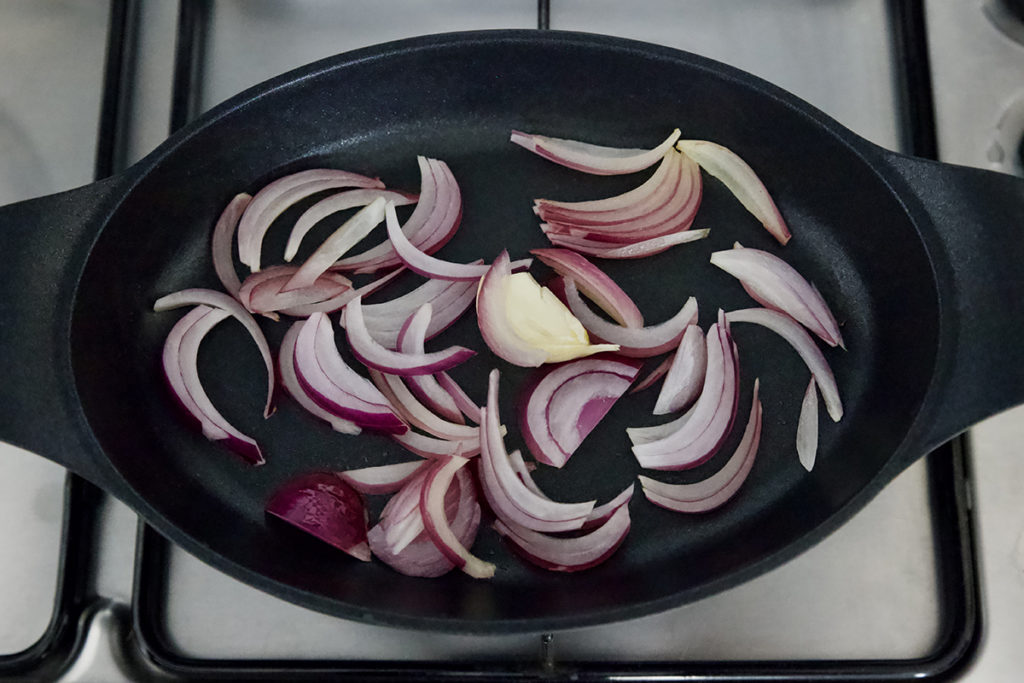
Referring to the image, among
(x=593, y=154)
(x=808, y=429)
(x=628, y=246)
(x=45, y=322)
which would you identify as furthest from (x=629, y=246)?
(x=45, y=322)

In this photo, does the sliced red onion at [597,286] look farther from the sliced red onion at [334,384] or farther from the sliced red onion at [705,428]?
the sliced red onion at [334,384]

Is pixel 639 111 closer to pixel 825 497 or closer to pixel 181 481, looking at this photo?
pixel 825 497

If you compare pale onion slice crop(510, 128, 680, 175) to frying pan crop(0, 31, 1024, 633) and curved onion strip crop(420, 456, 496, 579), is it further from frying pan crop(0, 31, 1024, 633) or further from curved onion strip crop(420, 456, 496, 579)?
curved onion strip crop(420, 456, 496, 579)

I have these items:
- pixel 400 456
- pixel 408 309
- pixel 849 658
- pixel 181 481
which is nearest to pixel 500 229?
pixel 408 309

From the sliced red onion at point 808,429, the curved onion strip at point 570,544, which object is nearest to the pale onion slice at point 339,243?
the curved onion strip at point 570,544

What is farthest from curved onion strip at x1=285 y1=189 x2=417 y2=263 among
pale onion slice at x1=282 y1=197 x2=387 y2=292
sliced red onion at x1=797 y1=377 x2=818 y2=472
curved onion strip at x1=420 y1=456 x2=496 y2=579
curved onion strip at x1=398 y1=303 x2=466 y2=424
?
sliced red onion at x1=797 y1=377 x2=818 y2=472

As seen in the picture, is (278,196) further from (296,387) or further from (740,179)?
(740,179)
